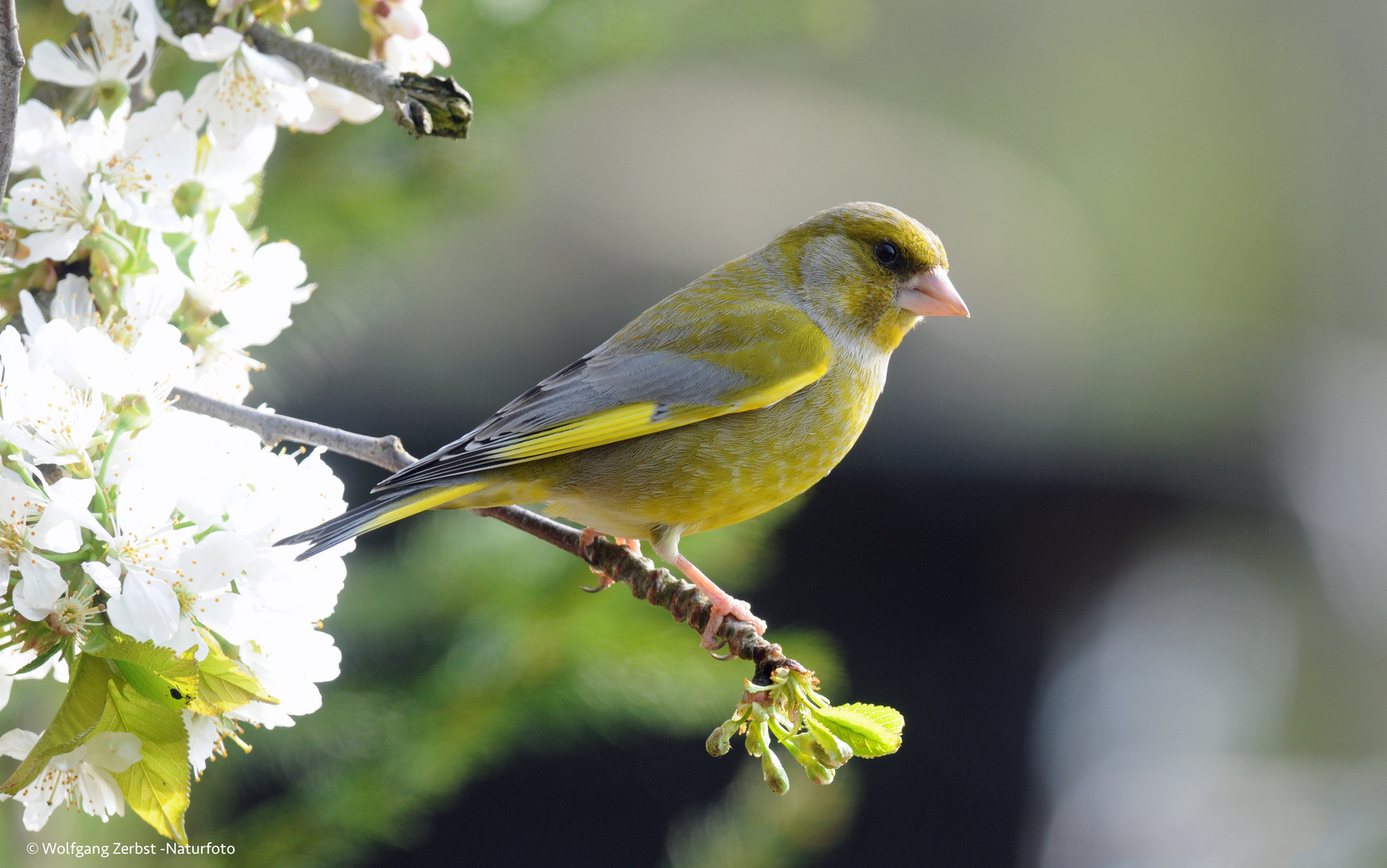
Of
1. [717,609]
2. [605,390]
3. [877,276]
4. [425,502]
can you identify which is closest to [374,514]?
[425,502]

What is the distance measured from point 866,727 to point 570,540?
0.46 metres

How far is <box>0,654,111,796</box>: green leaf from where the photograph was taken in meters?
0.66

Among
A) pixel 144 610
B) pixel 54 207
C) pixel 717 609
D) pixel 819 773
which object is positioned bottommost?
pixel 144 610

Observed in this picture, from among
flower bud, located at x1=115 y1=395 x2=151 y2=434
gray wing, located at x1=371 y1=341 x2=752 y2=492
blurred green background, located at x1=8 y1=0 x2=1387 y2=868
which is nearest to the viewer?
flower bud, located at x1=115 y1=395 x2=151 y2=434

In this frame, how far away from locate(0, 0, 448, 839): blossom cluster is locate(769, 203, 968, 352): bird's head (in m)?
0.85

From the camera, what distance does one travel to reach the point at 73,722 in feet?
2.24

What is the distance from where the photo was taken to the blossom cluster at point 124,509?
2.29 ft

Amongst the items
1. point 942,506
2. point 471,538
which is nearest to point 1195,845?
point 942,506

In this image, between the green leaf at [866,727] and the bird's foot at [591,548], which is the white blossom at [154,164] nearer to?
the bird's foot at [591,548]

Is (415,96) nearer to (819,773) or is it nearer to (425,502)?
(425,502)

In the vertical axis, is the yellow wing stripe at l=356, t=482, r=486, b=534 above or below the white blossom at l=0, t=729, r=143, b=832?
above

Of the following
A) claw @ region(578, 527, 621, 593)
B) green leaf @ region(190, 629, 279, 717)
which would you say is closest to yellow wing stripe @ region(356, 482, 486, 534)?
claw @ region(578, 527, 621, 593)

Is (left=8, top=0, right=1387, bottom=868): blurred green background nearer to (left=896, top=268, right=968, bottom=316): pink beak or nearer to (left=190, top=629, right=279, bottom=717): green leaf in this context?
(left=896, top=268, right=968, bottom=316): pink beak

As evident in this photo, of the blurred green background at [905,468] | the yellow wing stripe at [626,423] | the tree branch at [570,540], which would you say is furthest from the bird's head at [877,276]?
the tree branch at [570,540]
